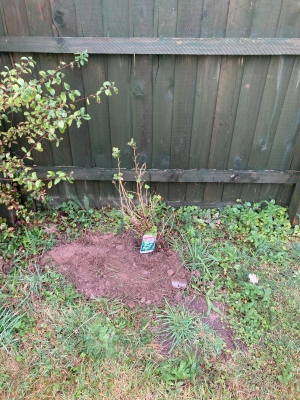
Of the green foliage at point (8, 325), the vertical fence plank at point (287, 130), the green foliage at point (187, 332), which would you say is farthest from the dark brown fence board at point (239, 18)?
the green foliage at point (8, 325)

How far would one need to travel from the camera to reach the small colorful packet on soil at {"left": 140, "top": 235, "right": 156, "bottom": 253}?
2336mm

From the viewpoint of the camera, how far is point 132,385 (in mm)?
1820

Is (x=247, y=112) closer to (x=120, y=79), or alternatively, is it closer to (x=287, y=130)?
(x=287, y=130)

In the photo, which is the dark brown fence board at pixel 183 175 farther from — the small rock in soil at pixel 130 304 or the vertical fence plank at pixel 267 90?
the small rock in soil at pixel 130 304

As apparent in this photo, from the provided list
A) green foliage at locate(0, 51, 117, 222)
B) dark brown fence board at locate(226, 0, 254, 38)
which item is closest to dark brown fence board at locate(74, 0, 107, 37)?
green foliage at locate(0, 51, 117, 222)

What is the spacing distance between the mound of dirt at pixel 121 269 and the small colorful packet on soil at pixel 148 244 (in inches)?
1.8

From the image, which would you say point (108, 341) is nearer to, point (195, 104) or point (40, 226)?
point (40, 226)

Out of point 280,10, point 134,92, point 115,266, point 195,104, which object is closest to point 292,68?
point 280,10

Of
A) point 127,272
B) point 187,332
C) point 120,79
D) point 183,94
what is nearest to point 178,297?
point 187,332

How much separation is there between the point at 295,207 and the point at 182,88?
4.32ft

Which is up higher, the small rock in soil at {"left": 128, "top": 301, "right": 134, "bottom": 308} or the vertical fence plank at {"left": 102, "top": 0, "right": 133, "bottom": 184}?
the vertical fence plank at {"left": 102, "top": 0, "right": 133, "bottom": 184}

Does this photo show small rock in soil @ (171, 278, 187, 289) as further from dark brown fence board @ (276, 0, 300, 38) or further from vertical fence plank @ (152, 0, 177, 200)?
dark brown fence board @ (276, 0, 300, 38)

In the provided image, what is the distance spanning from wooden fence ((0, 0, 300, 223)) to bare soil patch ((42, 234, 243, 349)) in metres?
0.52

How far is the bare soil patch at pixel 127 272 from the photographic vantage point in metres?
2.20
